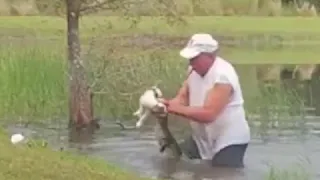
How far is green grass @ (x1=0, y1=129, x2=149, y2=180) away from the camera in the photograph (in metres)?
8.47

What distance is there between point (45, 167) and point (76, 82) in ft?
18.2

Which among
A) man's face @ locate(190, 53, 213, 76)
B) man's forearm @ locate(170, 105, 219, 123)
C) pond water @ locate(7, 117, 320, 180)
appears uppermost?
man's face @ locate(190, 53, 213, 76)

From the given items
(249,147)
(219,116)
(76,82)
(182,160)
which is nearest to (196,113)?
(219,116)

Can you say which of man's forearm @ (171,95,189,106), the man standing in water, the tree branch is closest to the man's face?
the man standing in water

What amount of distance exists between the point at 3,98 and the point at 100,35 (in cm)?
165

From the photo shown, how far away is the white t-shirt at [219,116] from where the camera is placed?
1065cm

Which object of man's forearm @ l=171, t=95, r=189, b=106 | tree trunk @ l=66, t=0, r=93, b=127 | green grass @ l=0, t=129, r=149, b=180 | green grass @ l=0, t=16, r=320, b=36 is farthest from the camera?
green grass @ l=0, t=16, r=320, b=36

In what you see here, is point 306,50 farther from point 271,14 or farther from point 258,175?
point 258,175

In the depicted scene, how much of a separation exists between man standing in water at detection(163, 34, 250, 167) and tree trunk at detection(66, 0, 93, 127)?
3140 mm

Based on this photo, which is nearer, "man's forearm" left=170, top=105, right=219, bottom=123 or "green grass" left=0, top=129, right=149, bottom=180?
"green grass" left=0, top=129, right=149, bottom=180

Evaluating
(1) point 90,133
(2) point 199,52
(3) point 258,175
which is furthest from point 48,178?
(1) point 90,133

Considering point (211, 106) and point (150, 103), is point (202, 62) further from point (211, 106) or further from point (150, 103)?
point (150, 103)

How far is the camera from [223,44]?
107 ft

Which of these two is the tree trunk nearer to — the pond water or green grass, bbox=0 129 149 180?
the pond water
